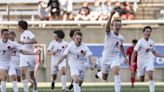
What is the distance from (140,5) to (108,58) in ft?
39.7

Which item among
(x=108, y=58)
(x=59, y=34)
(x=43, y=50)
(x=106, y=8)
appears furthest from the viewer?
(x=106, y=8)

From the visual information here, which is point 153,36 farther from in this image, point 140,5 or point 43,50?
point 43,50

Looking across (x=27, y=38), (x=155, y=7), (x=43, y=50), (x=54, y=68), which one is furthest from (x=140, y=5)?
(x=27, y=38)

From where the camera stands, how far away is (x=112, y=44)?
1858 cm

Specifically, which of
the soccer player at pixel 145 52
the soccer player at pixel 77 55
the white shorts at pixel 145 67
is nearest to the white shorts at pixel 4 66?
the soccer player at pixel 77 55

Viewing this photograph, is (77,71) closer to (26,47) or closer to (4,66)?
(4,66)

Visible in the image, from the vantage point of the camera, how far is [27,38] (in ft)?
65.1

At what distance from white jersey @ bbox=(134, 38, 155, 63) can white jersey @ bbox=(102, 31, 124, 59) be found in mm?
1154

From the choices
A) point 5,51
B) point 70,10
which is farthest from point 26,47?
point 70,10

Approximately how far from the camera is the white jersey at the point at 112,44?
60.7ft

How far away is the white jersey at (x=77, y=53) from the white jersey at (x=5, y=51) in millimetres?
1545

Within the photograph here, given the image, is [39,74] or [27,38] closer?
[27,38]

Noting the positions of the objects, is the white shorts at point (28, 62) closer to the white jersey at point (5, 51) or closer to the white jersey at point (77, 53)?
the white jersey at point (5, 51)

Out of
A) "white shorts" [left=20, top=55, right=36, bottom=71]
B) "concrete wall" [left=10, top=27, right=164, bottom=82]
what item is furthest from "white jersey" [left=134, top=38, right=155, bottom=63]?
"concrete wall" [left=10, top=27, right=164, bottom=82]
